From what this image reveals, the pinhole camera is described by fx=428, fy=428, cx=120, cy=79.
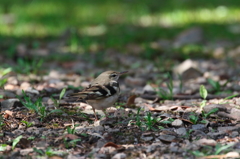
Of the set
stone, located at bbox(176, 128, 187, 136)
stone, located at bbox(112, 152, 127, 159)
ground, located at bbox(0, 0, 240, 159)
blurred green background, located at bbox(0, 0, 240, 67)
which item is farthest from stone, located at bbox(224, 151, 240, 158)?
blurred green background, located at bbox(0, 0, 240, 67)

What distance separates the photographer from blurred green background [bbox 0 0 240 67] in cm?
932

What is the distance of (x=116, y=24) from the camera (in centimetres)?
1159

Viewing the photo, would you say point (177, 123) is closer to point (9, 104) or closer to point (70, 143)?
point (70, 143)

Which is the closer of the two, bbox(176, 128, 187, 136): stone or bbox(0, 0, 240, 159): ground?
bbox(0, 0, 240, 159): ground

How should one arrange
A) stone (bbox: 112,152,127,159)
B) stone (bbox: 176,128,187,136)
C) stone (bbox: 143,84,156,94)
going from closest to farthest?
1. stone (bbox: 112,152,127,159)
2. stone (bbox: 176,128,187,136)
3. stone (bbox: 143,84,156,94)

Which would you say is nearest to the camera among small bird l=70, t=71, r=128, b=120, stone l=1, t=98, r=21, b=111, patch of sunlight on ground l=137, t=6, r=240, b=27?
small bird l=70, t=71, r=128, b=120

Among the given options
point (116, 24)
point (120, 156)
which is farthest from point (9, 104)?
point (116, 24)

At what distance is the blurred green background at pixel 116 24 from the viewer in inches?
367

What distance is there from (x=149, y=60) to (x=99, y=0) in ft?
18.7

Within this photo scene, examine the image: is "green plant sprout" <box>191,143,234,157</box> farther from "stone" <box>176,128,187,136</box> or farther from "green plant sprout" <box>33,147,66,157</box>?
"green plant sprout" <box>33,147,66,157</box>

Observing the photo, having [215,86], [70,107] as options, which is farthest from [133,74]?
[70,107]

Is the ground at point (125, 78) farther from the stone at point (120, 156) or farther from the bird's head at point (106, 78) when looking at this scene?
the bird's head at point (106, 78)

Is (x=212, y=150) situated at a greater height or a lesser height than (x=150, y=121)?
lesser

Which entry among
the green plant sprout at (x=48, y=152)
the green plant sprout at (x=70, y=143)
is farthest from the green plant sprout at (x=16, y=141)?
the green plant sprout at (x=70, y=143)
